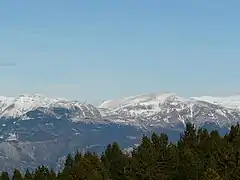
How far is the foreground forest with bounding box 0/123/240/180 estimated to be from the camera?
70.9m

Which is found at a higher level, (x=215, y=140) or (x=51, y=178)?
(x=215, y=140)

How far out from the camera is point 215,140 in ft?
281

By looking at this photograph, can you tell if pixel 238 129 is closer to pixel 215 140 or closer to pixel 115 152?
pixel 215 140

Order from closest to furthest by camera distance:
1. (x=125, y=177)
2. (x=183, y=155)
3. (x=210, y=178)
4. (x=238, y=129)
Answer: (x=210, y=178) < (x=183, y=155) < (x=125, y=177) < (x=238, y=129)

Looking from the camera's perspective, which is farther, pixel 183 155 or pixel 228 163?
pixel 183 155

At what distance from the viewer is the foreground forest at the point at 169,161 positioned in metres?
70.9

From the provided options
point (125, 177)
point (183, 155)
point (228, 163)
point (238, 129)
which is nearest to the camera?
point (228, 163)

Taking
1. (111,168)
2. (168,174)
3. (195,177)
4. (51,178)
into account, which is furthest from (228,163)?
(51,178)

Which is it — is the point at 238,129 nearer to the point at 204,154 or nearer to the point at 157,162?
the point at 204,154

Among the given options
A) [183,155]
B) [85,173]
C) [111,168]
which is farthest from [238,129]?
[85,173]

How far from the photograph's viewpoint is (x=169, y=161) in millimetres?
81125

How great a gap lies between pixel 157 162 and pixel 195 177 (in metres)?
7.93

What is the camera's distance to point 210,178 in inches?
2229

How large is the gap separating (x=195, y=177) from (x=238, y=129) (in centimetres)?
1837
